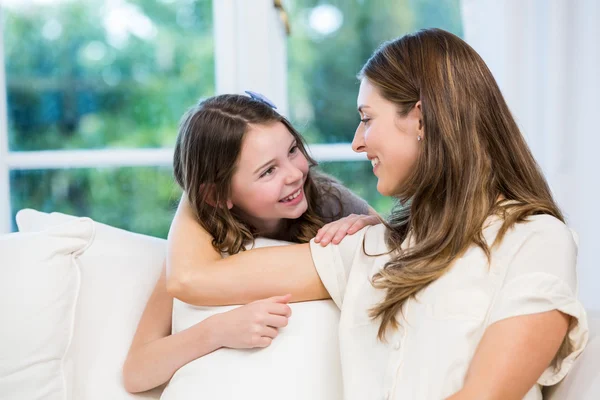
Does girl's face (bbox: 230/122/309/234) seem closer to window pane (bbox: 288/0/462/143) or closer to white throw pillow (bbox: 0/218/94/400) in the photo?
white throw pillow (bbox: 0/218/94/400)

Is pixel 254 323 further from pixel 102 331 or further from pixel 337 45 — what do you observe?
pixel 337 45

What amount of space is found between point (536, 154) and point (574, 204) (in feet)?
0.70

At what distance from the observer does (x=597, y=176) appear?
2.40 m

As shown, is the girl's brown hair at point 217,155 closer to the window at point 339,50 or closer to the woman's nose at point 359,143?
the woman's nose at point 359,143

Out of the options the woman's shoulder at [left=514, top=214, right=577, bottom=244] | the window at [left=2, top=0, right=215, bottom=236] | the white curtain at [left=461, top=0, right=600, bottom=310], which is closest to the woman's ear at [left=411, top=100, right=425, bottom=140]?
the woman's shoulder at [left=514, top=214, right=577, bottom=244]

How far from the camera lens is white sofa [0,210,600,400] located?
142cm

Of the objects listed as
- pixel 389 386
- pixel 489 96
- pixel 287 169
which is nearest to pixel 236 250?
pixel 287 169

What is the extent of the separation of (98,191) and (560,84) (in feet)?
5.84

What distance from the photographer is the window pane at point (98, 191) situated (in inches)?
111

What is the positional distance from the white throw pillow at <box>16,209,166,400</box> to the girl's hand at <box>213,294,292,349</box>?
0.96 feet

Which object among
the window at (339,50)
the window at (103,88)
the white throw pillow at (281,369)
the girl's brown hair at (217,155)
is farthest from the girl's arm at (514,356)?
the window at (103,88)

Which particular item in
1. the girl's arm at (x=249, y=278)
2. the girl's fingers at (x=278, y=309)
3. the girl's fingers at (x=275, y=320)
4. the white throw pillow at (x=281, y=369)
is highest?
→ the girl's arm at (x=249, y=278)

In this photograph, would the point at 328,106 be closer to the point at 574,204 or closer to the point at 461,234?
the point at 574,204

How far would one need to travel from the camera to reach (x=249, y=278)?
148 cm
